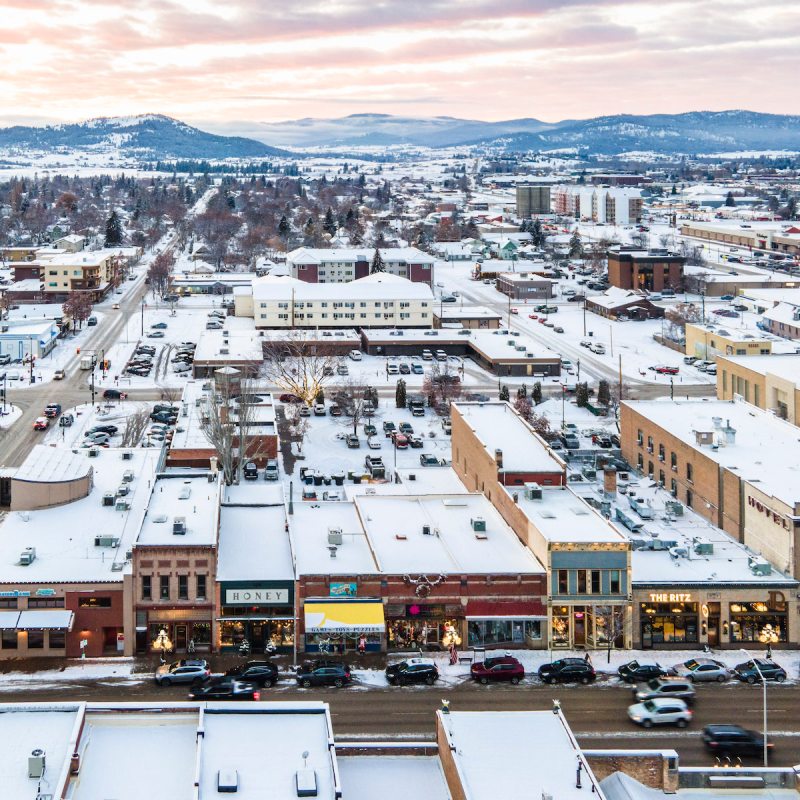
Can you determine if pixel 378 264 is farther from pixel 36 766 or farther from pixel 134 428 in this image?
pixel 36 766

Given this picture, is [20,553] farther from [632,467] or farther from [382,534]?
[632,467]

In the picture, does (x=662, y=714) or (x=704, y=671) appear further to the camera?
(x=704, y=671)

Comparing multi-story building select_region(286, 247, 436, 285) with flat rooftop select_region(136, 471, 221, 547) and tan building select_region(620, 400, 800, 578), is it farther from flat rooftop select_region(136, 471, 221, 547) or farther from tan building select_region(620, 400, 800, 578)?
flat rooftop select_region(136, 471, 221, 547)

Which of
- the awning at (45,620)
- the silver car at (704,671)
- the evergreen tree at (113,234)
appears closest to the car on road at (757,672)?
the silver car at (704,671)

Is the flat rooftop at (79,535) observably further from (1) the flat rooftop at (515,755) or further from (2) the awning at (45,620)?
(1) the flat rooftop at (515,755)

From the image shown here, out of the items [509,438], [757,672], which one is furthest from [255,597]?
[509,438]

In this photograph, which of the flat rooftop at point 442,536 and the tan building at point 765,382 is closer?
the flat rooftop at point 442,536
